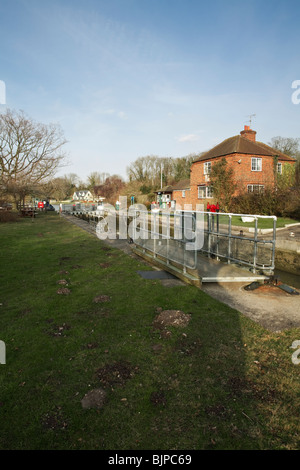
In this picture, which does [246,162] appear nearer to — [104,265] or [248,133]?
[248,133]

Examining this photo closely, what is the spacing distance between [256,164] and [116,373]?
29803mm

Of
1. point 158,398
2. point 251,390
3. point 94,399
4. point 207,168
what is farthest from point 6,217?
point 251,390

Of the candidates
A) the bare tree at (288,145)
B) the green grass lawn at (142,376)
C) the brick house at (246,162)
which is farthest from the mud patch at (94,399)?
the bare tree at (288,145)

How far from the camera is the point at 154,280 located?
7.42 meters

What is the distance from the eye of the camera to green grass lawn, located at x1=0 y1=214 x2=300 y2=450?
2.56 metres

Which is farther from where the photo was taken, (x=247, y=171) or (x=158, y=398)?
(x=247, y=171)

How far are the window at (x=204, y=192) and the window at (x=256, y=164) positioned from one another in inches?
196

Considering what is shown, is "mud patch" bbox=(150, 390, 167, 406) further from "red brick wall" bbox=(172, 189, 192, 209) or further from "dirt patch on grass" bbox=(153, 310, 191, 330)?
"red brick wall" bbox=(172, 189, 192, 209)

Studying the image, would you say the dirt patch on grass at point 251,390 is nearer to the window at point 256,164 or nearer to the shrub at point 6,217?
the shrub at point 6,217

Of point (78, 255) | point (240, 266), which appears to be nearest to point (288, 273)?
point (240, 266)

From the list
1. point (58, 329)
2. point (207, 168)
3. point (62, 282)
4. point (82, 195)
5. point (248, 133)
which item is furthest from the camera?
point (82, 195)

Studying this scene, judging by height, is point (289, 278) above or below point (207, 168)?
below

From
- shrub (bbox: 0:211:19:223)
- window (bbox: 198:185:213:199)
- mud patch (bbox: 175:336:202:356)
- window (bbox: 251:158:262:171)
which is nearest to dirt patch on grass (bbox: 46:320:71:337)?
mud patch (bbox: 175:336:202:356)

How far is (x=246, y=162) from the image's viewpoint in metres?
28.5
